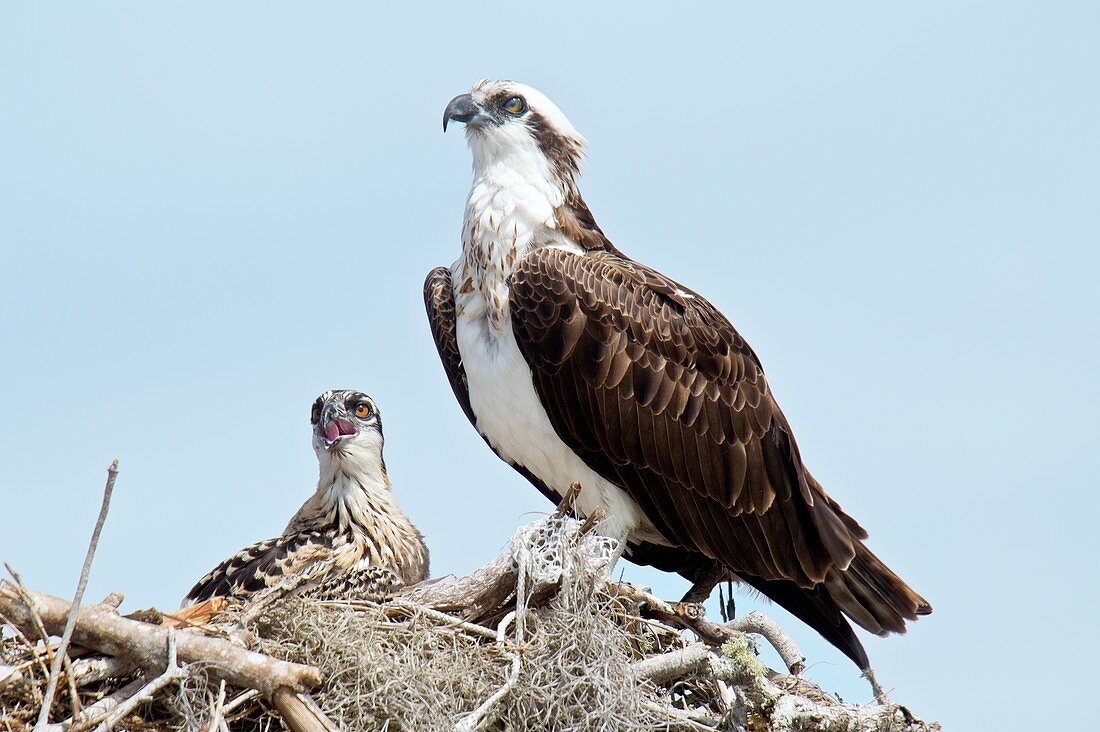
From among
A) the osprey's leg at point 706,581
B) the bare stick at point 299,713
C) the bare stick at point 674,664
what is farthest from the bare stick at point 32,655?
the osprey's leg at point 706,581

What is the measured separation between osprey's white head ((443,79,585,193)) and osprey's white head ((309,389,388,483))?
1339 mm

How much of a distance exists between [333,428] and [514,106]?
1.83 metres

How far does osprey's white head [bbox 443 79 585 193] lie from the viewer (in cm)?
757

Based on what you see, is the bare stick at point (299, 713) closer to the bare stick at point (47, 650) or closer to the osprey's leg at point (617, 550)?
the bare stick at point (47, 650)

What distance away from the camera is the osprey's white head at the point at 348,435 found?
764 cm

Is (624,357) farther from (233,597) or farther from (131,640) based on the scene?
(131,640)

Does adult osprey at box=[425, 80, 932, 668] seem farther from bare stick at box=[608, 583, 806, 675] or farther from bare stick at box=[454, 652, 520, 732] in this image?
bare stick at box=[454, 652, 520, 732]

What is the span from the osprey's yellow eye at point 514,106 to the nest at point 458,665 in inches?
91.0

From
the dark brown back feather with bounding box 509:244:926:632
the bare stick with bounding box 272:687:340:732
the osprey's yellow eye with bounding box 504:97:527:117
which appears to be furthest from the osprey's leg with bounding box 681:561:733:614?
the bare stick with bounding box 272:687:340:732

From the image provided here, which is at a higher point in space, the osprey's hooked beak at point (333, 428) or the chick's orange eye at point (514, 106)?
the chick's orange eye at point (514, 106)

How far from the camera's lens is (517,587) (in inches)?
243

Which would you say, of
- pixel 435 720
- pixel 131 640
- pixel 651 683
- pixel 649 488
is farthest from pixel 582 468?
pixel 131 640

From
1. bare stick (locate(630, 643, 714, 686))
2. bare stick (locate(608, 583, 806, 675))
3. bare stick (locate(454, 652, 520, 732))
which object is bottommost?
bare stick (locate(454, 652, 520, 732))

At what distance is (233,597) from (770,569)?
8.15 feet
